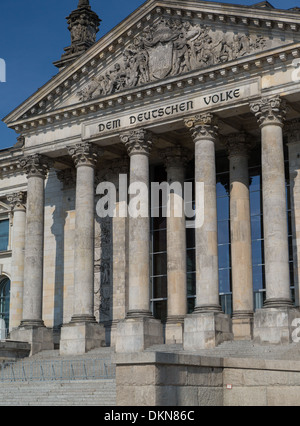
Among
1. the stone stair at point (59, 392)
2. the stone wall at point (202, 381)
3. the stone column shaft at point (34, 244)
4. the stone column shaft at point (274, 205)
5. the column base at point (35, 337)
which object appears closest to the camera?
the stone wall at point (202, 381)

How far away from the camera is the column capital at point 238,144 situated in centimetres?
3762

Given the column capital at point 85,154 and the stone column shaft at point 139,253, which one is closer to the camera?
the stone column shaft at point 139,253

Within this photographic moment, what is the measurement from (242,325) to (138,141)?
10717mm

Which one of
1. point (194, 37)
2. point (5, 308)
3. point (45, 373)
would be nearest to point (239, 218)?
point (194, 37)

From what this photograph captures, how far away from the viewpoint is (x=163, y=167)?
42.8 meters

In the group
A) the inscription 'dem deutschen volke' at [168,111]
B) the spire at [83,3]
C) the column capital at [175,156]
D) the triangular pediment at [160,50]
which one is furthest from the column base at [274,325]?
the spire at [83,3]

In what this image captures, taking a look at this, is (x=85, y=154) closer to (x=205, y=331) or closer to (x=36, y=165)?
(x=36, y=165)

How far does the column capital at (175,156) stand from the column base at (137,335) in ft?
30.4

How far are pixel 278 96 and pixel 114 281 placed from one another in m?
14.5

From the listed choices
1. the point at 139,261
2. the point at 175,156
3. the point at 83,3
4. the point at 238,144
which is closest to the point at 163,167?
the point at 175,156

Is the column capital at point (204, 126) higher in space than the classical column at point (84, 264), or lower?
higher

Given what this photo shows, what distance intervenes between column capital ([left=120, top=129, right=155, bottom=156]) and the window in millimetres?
14492

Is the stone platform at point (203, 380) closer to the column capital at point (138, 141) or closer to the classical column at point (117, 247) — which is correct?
the column capital at point (138, 141)
